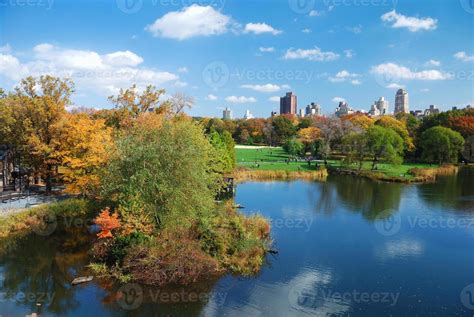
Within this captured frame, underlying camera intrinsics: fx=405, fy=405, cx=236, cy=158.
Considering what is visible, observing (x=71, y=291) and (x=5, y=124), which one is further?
(x=5, y=124)

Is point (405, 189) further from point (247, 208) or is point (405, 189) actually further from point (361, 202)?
point (247, 208)

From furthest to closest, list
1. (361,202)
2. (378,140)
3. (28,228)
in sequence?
1. (378,140)
2. (361,202)
3. (28,228)

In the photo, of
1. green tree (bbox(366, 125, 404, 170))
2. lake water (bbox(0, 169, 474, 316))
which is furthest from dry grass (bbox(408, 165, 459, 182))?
lake water (bbox(0, 169, 474, 316))

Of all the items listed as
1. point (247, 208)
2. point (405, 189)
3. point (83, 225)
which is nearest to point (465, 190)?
point (405, 189)

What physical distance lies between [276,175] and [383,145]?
16.8 meters

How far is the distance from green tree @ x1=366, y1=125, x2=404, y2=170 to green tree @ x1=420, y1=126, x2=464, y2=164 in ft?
36.9

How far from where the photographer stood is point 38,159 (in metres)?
33.9

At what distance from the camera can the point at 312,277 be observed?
68.6 ft

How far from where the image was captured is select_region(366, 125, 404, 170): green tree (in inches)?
2324

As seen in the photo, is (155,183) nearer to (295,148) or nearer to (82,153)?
(82,153)

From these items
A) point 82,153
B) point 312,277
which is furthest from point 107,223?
point 82,153

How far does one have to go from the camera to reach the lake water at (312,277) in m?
17.7

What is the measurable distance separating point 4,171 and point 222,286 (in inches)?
1007

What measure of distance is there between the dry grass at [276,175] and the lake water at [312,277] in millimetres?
20386
